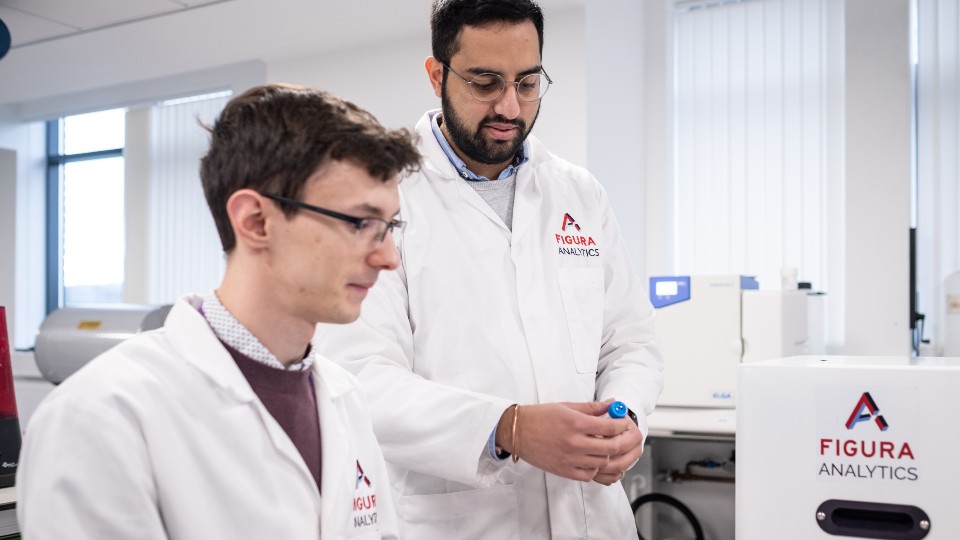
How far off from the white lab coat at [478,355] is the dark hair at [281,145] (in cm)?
41

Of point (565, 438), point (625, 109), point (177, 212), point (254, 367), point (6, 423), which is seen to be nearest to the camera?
point (254, 367)

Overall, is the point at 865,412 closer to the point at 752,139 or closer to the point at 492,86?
the point at 492,86

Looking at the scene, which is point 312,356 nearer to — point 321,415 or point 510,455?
point 321,415

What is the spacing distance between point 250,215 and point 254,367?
16cm

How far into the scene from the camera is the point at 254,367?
36.1 inches

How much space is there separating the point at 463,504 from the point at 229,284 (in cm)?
57

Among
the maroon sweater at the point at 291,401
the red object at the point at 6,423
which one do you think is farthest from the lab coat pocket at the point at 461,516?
the red object at the point at 6,423

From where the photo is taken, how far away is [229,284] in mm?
914

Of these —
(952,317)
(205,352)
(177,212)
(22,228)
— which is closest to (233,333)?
(205,352)

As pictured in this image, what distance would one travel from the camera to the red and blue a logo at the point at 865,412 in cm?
94

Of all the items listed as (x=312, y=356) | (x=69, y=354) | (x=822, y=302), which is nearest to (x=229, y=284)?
(x=312, y=356)

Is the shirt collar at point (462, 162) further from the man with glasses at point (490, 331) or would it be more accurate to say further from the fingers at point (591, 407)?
the fingers at point (591, 407)

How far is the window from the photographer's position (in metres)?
5.45

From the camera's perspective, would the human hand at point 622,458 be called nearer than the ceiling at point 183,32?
Yes
